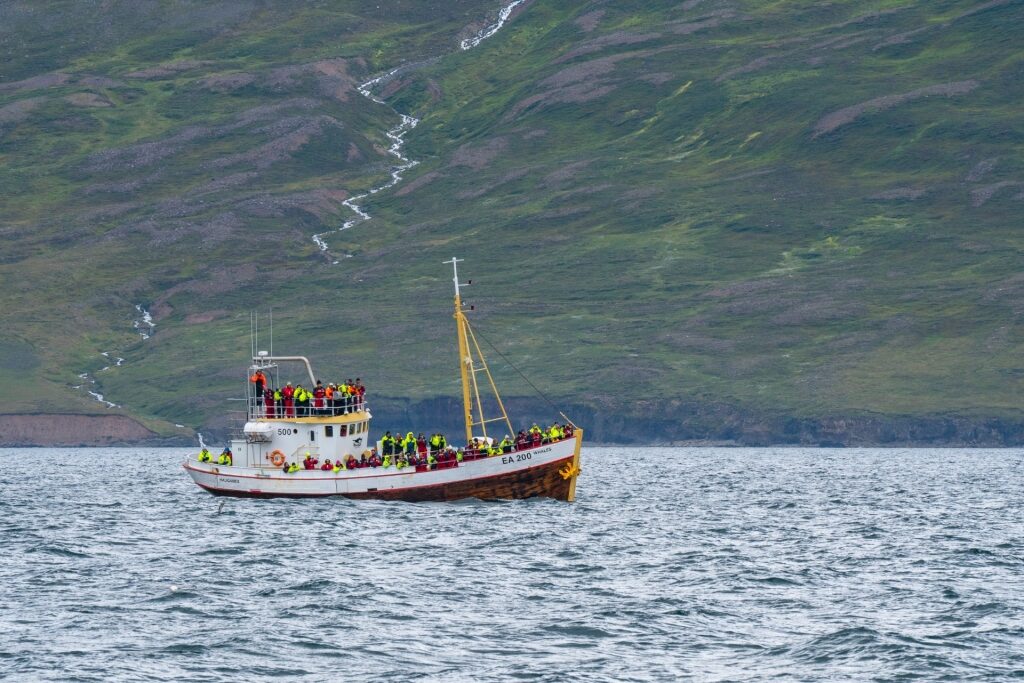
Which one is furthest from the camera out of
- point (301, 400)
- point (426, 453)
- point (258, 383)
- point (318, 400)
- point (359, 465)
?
point (258, 383)

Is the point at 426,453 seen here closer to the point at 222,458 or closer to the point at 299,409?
the point at 299,409

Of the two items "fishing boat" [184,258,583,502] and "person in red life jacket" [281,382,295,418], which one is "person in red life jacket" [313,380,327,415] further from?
"person in red life jacket" [281,382,295,418]

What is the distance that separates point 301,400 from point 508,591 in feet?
129

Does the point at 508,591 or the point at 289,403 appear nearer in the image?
the point at 508,591

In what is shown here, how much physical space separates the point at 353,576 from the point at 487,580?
4962 millimetres

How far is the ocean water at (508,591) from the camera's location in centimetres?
4575

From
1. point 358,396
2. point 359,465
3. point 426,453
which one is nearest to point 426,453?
point 426,453

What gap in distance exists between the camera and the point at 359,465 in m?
94.4

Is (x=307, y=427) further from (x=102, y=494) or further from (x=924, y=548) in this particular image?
(x=924, y=548)

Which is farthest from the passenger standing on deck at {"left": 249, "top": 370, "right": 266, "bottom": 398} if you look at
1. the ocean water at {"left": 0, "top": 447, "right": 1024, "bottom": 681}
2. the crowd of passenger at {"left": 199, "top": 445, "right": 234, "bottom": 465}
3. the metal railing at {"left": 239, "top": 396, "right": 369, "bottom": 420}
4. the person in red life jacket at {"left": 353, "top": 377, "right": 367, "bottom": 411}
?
the ocean water at {"left": 0, "top": 447, "right": 1024, "bottom": 681}

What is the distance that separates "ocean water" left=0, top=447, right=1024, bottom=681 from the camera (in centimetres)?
4575

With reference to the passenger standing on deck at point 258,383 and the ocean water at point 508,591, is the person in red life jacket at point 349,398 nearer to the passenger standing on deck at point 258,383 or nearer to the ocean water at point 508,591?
the passenger standing on deck at point 258,383

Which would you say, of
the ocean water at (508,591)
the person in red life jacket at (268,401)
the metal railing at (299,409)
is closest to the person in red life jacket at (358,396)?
the metal railing at (299,409)

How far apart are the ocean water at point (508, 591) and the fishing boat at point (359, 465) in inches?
57.0
